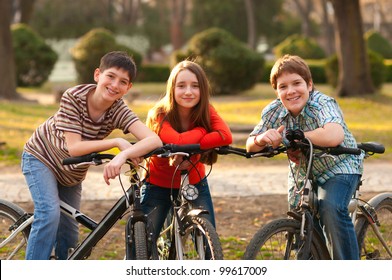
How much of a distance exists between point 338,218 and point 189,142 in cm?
85

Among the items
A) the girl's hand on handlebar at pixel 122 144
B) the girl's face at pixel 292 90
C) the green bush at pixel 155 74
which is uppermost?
the girl's face at pixel 292 90

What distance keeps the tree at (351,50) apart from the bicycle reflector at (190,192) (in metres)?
18.2

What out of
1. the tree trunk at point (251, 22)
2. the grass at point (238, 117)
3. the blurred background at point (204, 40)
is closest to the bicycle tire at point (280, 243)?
the blurred background at point (204, 40)

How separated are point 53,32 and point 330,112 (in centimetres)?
5294

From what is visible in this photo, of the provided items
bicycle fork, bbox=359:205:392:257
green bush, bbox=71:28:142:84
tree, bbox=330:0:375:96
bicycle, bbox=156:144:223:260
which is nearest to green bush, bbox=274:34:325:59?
green bush, bbox=71:28:142:84

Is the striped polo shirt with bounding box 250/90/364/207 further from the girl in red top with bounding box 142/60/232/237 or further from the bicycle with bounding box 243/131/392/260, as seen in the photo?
the girl in red top with bounding box 142/60/232/237

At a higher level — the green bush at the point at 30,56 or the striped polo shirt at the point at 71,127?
the striped polo shirt at the point at 71,127

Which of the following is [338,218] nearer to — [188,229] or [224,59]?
[188,229]

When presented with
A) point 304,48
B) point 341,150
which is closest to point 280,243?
point 341,150

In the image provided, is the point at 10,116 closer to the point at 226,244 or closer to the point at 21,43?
the point at 21,43

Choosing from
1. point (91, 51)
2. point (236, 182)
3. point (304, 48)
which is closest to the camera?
point (236, 182)

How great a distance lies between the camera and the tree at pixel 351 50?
22078mm

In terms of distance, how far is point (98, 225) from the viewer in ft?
14.6

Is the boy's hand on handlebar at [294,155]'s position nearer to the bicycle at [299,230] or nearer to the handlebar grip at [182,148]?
the bicycle at [299,230]
